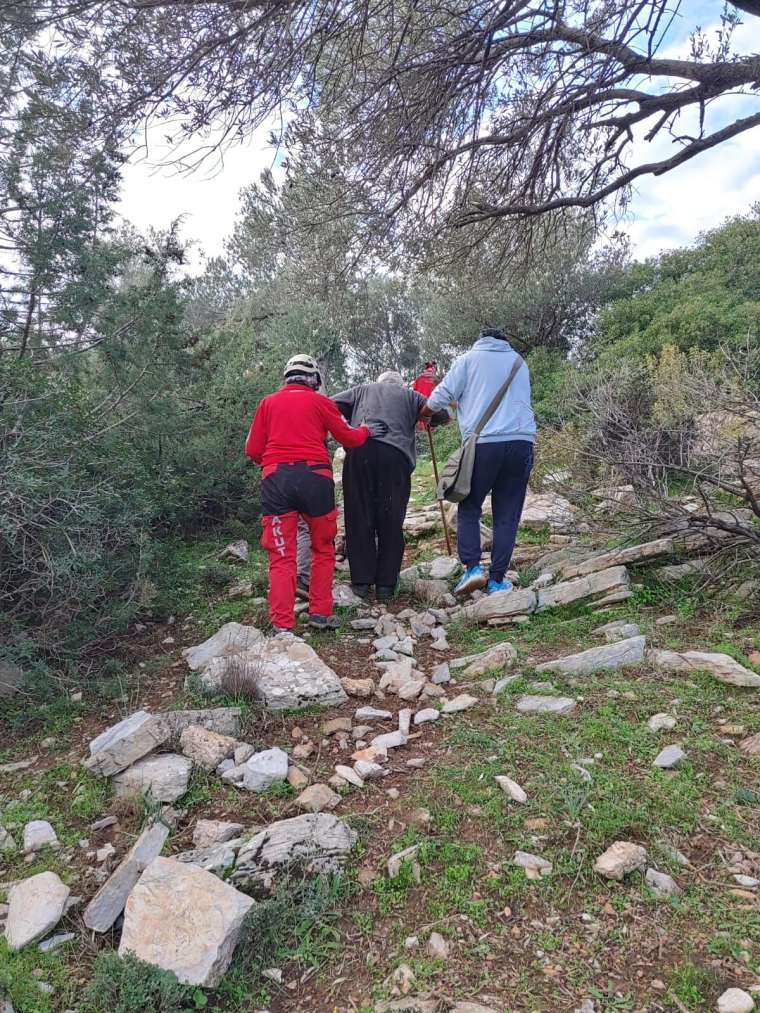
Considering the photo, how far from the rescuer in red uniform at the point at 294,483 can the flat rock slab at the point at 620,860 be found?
8.33ft

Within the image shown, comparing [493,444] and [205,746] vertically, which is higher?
[493,444]

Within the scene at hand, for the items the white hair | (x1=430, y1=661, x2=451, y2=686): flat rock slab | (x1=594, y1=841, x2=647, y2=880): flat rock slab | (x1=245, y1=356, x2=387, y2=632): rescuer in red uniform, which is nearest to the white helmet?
(x1=245, y1=356, x2=387, y2=632): rescuer in red uniform

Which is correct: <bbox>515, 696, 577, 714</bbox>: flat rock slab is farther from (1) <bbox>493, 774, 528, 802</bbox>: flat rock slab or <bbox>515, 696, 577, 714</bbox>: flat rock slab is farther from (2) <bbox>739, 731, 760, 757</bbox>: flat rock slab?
(2) <bbox>739, 731, 760, 757</bbox>: flat rock slab

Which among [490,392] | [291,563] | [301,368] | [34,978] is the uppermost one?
[301,368]

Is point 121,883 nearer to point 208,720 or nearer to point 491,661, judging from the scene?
point 208,720

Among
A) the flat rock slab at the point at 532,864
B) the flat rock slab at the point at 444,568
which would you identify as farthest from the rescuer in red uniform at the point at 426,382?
the flat rock slab at the point at 532,864

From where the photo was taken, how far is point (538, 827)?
7.93 feet

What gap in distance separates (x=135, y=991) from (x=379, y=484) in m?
3.79

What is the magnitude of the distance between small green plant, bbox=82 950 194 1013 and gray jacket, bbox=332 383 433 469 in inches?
149

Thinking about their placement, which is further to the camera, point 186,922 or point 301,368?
point 301,368

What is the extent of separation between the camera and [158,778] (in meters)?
2.82

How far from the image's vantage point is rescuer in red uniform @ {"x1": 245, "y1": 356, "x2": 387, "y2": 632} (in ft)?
14.5

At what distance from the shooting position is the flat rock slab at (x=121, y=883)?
7.14 feet

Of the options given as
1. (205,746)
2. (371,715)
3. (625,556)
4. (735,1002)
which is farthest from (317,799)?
(625,556)
